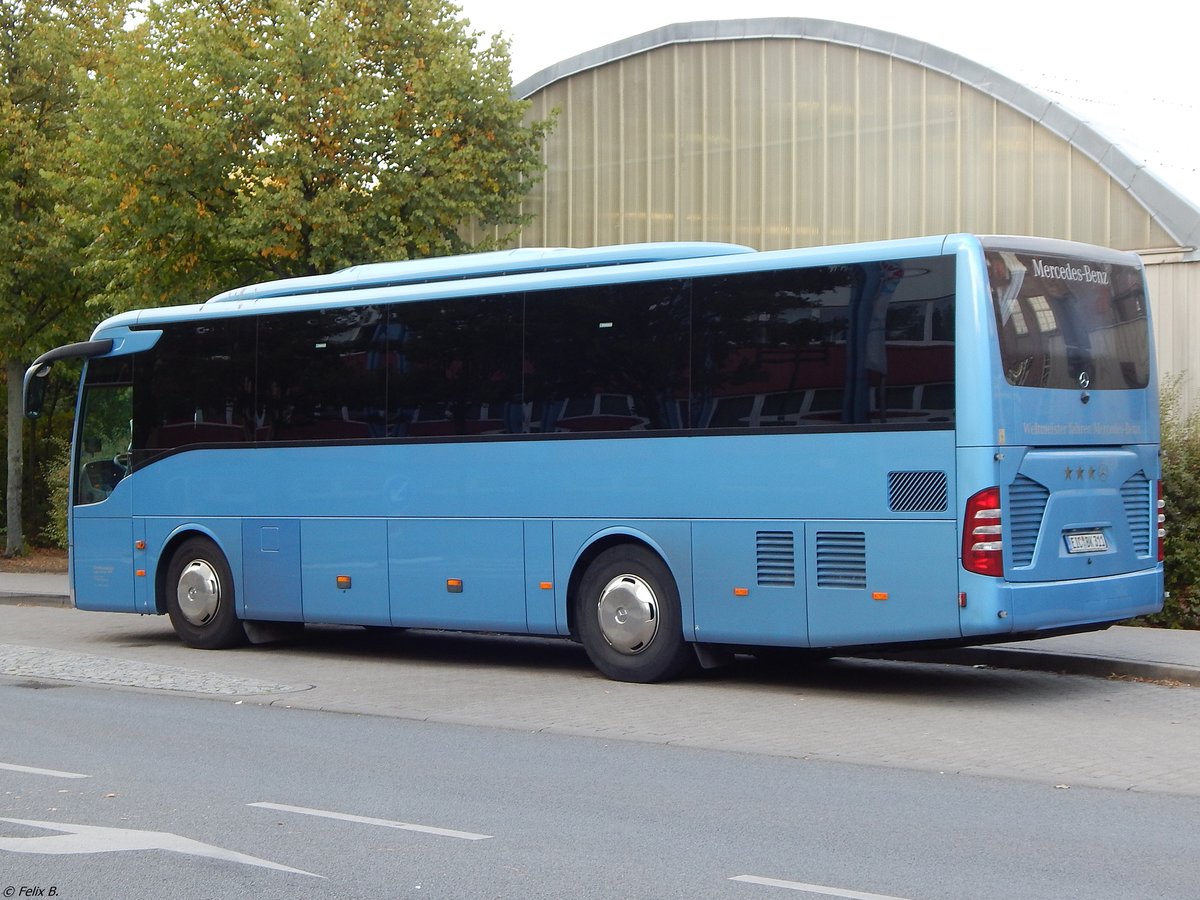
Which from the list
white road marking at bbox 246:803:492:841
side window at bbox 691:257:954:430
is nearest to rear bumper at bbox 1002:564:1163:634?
side window at bbox 691:257:954:430

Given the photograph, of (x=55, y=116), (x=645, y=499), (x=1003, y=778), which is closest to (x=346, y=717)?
(x=645, y=499)

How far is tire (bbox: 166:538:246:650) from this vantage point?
1627cm

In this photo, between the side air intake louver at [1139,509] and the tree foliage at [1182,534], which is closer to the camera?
the side air intake louver at [1139,509]

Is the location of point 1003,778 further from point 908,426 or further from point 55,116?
point 55,116

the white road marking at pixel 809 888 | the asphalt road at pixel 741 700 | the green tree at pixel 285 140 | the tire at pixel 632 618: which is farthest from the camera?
the green tree at pixel 285 140

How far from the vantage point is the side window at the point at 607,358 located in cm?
1294

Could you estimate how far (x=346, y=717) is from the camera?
11.7 m

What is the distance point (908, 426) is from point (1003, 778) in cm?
327

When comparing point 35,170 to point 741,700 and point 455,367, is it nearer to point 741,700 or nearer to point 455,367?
point 455,367

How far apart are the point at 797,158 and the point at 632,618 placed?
1188 cm

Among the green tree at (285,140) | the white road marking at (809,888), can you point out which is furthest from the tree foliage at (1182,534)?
the white road marking at (809,888)

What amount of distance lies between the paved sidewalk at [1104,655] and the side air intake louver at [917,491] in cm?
279

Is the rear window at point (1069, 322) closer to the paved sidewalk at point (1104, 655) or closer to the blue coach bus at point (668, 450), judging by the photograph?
the blue coach bus at point (668, 450)

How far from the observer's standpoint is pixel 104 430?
1734cm
